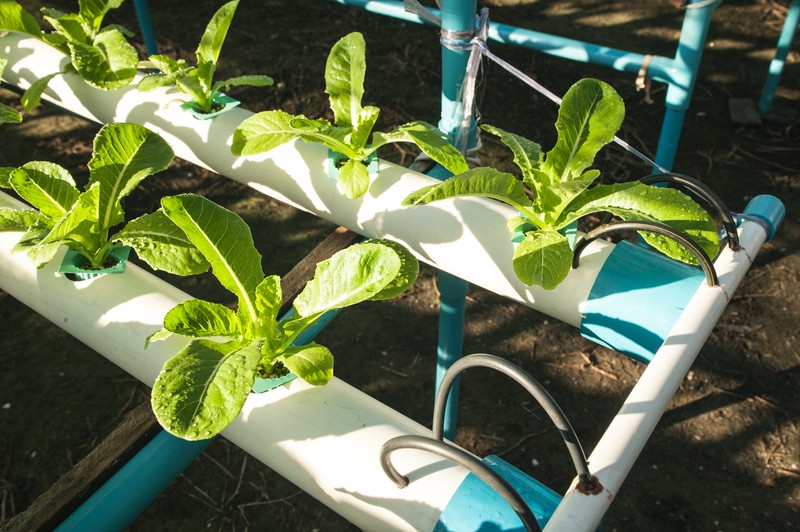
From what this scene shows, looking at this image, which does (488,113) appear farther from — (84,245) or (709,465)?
(84,245)

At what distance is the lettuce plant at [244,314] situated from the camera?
0.73 m

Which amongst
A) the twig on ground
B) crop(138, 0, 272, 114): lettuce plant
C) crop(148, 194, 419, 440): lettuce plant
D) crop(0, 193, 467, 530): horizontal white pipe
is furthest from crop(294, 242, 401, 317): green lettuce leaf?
the twig on ground

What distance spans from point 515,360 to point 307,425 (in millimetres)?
1180

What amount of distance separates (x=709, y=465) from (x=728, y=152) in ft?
4.48

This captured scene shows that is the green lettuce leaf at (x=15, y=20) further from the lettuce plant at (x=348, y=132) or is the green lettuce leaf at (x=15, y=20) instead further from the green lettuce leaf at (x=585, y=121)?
the green lettuce leaf at (x=585, y=121)

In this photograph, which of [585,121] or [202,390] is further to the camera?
[585,121]

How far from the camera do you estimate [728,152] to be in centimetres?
255

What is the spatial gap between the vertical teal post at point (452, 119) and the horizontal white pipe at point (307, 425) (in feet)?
1.64

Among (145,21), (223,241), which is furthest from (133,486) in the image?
(145,21)

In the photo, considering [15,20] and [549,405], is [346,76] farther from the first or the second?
[15,20]

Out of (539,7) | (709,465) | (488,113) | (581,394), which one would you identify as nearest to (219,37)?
(581,394)

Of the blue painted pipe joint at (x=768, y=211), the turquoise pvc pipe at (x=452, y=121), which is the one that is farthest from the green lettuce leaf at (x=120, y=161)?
the blue painted pipe joint at (x=768, y=211)

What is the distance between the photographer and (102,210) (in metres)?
0.99

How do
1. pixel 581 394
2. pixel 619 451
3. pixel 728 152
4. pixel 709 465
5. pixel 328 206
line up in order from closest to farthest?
pixel 619 451, pixel 328 206, pixel 709 465, pixel 581 394, pixel 728 152
